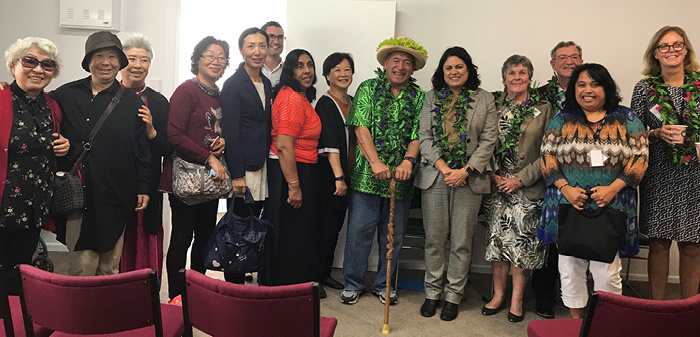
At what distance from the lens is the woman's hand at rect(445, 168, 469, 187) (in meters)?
3.23

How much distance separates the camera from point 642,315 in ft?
5.66

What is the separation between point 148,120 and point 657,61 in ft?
10.0

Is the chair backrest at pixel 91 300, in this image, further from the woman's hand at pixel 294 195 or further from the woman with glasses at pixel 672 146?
the woman with glasses at pixel 672 146

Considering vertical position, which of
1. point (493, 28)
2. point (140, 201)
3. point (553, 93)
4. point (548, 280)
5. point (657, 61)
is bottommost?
point (548, 280)

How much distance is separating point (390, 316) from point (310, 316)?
5.92 feet

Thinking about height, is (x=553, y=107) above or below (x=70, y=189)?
above

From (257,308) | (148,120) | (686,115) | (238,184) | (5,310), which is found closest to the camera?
(257,308)

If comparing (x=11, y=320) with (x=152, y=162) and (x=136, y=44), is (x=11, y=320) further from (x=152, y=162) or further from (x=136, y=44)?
(x=136, y=44)

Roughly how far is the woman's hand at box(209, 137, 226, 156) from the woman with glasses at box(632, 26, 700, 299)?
2.54m

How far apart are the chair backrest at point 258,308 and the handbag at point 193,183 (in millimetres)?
1336

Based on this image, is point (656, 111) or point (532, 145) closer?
point (656, 111)

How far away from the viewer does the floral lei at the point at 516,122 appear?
329 cm

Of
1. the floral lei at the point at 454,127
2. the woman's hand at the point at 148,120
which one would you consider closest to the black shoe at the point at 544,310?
the floral lei at the point at 454,127

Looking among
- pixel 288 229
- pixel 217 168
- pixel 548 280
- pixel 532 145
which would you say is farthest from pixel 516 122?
pixel 217 168
